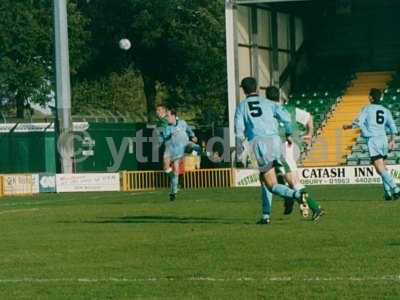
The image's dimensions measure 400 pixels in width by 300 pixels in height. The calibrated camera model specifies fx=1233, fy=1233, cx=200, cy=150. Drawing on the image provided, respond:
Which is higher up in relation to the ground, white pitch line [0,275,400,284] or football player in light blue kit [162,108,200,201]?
football player in light blue kit [162,108,200,201]

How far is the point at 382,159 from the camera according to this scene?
24.4 meters

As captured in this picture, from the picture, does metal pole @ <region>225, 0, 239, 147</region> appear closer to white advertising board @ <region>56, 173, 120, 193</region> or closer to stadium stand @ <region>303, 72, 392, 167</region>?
stadium stand @ <region>303, 72, 392, 167</region>

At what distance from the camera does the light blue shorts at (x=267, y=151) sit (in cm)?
1800

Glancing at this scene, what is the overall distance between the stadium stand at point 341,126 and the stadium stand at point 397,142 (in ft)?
0.35

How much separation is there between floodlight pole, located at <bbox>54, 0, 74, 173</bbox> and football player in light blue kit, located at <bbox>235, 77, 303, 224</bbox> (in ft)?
74.3

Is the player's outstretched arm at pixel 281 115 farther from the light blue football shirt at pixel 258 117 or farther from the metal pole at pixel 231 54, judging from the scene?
the metal pole at pixel 231 54

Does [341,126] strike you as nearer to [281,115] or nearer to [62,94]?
[62,94]

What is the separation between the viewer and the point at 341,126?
48312 millimetres

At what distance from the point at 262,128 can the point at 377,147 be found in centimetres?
676

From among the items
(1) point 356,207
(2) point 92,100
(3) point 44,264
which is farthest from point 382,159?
(2) point 92,100

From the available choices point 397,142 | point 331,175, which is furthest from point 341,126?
point 331,175

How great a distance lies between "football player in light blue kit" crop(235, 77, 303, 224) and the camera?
59.2 feet

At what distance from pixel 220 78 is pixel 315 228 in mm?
56392

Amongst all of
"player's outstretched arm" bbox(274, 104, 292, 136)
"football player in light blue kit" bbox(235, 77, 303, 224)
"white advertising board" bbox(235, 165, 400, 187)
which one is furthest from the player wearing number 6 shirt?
"white advertising board" bbox(235, 165, 400, 187)
